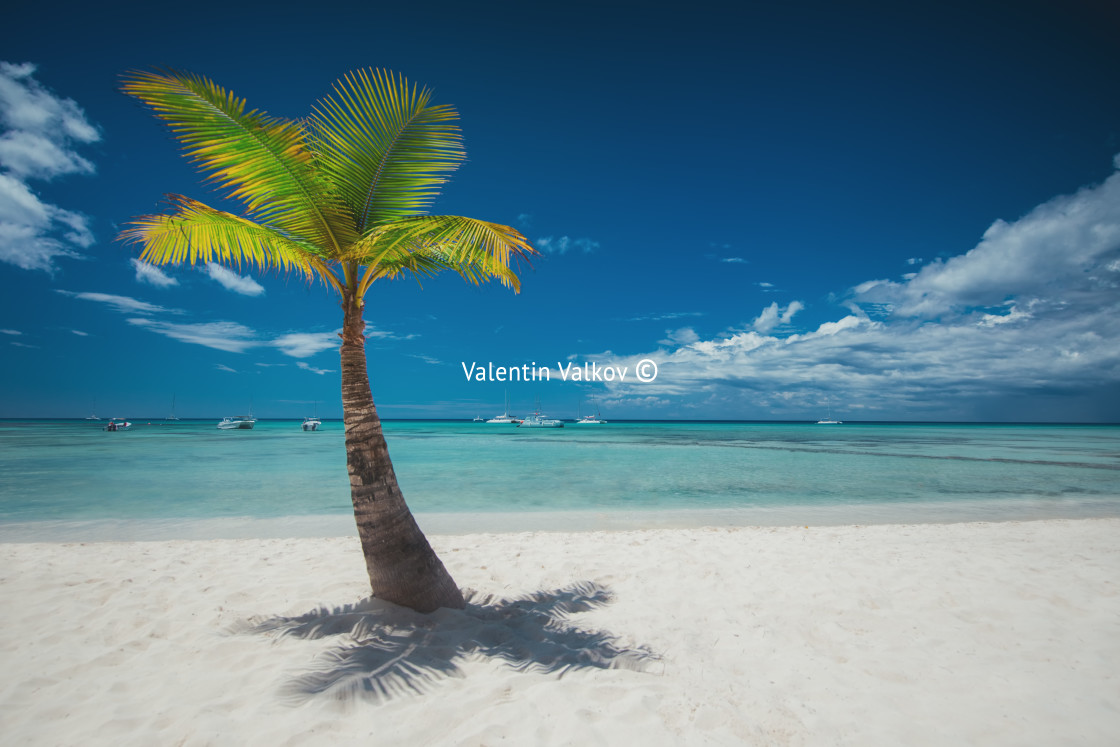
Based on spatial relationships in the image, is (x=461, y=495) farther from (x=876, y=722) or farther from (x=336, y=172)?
(x=876, y=722)

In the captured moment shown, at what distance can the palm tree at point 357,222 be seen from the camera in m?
4.31

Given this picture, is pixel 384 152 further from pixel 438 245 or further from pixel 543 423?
pixel 543 423

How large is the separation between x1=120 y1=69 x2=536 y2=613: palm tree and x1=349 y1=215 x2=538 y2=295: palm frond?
0.02 meters

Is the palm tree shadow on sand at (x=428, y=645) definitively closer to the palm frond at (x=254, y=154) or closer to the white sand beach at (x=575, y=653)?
the white sand beach at (x=575, y=653)

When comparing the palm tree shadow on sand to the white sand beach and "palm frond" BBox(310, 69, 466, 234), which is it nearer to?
the white sand beach

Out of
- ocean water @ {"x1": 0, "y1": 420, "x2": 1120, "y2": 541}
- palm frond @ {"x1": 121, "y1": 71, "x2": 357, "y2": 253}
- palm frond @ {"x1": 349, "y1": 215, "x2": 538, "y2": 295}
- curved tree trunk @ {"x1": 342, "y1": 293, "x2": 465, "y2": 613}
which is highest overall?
palm frond @ {"x1": 121, "y1": 71, "x2": 357, "y2": 253}

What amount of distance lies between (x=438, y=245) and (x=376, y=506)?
2790mm

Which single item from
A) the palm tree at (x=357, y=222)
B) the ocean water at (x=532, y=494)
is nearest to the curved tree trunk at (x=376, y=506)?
the palm tree at (x=357, y=222)

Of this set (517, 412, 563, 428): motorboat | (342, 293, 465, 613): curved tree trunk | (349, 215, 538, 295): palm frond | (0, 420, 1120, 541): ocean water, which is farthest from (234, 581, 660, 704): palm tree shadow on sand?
(517, 412, 563, 428): motorboat

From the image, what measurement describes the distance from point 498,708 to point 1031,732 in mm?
3651

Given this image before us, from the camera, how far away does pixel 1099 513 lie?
42.3ft

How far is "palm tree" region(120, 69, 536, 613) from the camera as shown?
4312 mm

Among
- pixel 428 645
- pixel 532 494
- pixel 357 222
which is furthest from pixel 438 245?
pixel 532 494

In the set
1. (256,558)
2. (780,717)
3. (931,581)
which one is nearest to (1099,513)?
(931,581)
